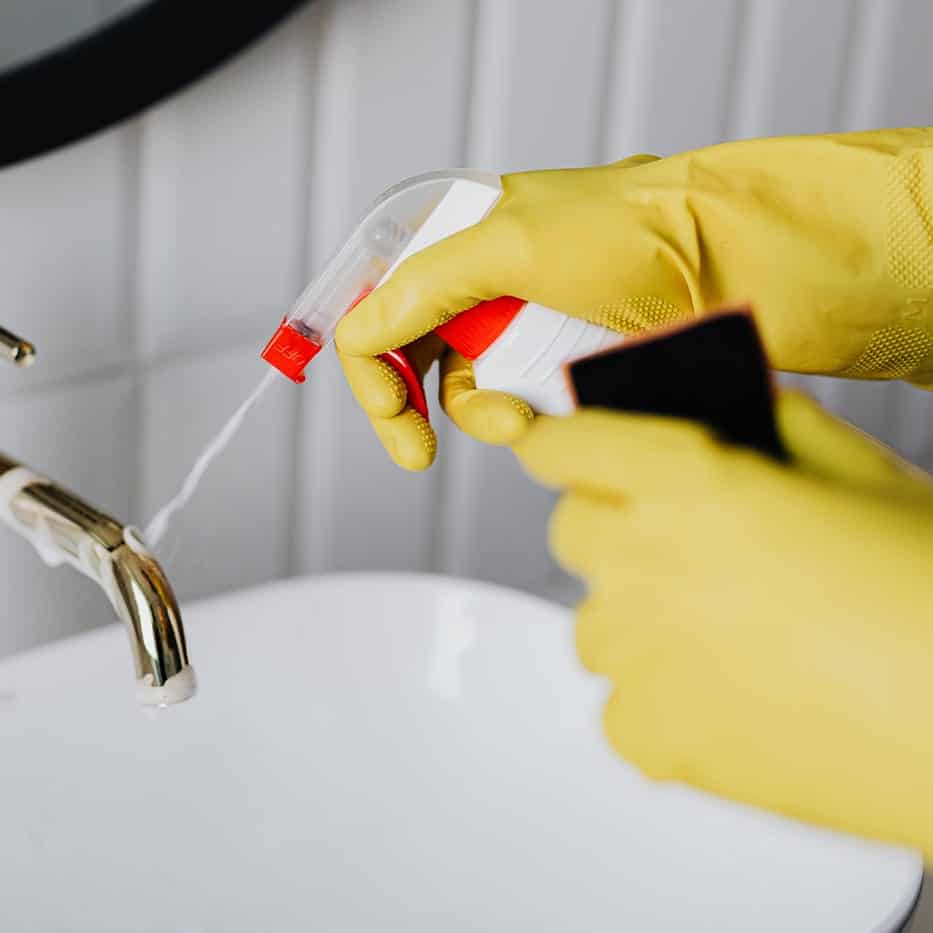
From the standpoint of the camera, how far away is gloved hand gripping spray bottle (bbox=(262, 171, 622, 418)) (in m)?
0.60

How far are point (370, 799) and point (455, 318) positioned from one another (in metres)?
0.23

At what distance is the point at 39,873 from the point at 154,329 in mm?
279

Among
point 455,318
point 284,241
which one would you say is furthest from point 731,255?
point 284,241

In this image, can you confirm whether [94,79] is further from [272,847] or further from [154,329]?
[272,847]

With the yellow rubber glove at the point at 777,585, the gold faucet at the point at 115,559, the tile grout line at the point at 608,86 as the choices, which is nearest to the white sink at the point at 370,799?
the gold faucet at the point at 115,559

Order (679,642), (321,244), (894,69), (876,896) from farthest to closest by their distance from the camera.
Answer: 1. (894,69)
2. (321,244)
3. (876,896)
4. (679,642)

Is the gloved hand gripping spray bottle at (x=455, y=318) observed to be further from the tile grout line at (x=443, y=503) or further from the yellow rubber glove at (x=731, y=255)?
the tile grout line at (x=443, y=503)

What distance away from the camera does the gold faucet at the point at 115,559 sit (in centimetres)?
54

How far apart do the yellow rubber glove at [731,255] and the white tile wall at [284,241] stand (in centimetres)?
18

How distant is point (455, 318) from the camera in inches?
24.2

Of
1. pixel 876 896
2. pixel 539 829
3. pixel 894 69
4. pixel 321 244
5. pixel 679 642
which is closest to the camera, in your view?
pixel 679 642

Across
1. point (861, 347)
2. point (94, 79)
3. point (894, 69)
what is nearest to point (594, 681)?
point (861, 347)

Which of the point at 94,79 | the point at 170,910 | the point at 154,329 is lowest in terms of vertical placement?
the point at 170,910

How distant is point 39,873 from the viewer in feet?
2.10
